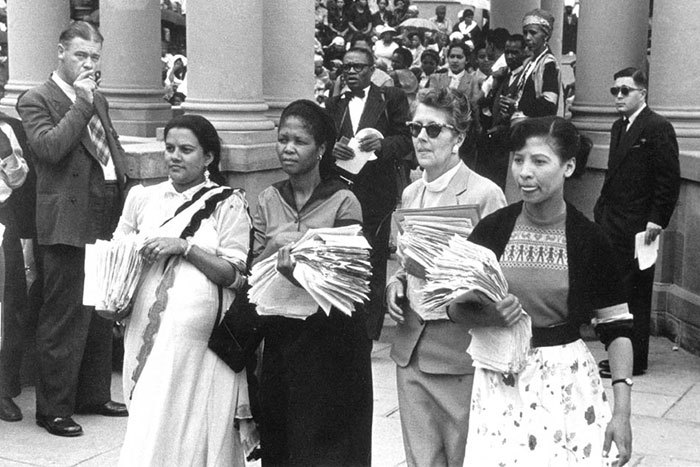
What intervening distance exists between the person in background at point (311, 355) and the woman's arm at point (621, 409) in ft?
4.11

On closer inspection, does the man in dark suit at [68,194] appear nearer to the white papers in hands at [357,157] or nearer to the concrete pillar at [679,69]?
the white papers in hands at [357,157]

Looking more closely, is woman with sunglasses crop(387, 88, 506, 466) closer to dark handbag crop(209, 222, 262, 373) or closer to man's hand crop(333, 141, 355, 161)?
dark handbag crop(209, 222, 262, 373)

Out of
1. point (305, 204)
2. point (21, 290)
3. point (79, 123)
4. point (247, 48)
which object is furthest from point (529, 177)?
point (247, 48)

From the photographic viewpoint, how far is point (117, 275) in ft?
17.1

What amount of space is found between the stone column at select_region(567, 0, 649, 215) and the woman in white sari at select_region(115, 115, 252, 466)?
5.89 meters

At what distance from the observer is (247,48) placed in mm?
8844

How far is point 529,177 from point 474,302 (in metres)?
0.46

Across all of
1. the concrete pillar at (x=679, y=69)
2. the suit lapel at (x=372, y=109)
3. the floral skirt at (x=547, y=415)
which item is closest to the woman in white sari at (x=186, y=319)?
the floral skirt at (x=547, y=415)

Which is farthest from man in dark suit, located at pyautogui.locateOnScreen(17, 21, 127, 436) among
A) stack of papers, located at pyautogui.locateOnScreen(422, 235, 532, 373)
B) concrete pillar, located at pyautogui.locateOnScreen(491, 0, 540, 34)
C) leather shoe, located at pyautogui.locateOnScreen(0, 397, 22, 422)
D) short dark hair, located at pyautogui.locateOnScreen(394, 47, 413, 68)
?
short dark hair, located at pyautogui.locateOnScreen(394, 47, 413, 68)

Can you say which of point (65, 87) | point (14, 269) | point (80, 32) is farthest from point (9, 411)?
point (80, 32)

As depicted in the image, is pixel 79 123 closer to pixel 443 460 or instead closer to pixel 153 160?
pixel 153 160

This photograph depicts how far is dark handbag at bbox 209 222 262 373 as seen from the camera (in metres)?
5.13

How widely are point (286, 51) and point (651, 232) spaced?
3375mm

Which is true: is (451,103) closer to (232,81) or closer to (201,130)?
(201,130)
